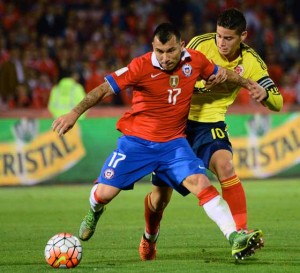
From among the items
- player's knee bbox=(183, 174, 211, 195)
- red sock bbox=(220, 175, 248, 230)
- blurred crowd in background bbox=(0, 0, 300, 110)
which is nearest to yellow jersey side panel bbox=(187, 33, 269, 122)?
red sock bbox=(220, 175, 248, 230)

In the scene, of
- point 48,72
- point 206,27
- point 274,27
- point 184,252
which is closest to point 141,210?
point 184,252

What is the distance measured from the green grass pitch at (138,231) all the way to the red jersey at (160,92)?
122 cm

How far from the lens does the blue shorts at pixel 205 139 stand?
883 centimetres

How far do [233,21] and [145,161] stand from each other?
1658 mm

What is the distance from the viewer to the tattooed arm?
25.4 feet

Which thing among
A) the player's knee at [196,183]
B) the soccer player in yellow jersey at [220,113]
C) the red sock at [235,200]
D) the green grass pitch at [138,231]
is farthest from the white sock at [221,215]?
the red sock at [235,200]

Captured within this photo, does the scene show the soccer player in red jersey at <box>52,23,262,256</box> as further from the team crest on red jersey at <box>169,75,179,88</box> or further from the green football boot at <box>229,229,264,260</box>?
the green football boot at <box>229,229,264,260</box>

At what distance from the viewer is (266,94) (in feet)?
28.5

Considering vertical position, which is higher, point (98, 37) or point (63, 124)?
point (63, 124)

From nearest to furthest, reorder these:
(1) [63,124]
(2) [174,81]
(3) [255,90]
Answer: (1) [63,124] < (2) [174,81] < (3) [255,90]

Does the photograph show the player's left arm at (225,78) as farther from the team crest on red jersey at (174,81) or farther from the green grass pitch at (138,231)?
the green grass pitch at (138,231)

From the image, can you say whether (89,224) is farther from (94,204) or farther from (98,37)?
(98,37)

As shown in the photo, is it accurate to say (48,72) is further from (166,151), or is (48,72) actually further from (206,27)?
(166,151)

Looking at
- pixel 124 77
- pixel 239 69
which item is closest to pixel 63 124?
pixel 124 77
